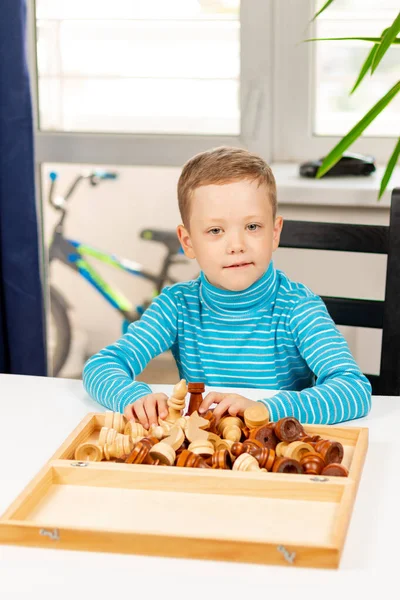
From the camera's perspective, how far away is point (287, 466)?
93cm

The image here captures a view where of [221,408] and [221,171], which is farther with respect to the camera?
[221,171]

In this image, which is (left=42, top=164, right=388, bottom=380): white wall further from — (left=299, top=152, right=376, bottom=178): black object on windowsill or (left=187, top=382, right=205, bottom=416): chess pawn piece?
(left=187, top=382, right=205, bottom=416): chess pawn piece

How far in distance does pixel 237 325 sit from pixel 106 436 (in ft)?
1.48

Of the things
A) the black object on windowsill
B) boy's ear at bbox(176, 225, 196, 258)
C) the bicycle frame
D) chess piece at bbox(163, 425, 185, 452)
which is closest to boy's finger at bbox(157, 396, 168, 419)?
chess piece at bbox(163, 425, 185, 452)

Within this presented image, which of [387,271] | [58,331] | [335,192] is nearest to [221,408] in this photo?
[387,271]

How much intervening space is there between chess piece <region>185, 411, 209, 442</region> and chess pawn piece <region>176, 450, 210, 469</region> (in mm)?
55

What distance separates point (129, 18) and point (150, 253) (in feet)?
2.54

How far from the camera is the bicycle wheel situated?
3.11 meters

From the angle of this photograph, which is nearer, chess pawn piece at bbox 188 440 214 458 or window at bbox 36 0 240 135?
chess pawn piece at bbox 188 440 214 458

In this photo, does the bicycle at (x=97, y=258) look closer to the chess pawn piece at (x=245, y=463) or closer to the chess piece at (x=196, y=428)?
the chess piece at (x=196, y=428)

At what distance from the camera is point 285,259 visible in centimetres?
226

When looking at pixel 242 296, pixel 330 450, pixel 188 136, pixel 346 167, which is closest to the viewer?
pixel 330 450

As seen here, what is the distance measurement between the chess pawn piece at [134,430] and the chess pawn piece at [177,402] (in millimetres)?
48

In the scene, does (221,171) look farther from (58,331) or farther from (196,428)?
(58,331)
